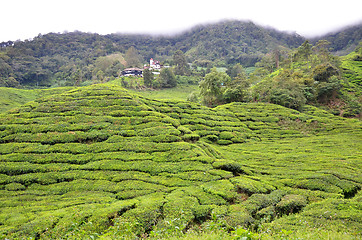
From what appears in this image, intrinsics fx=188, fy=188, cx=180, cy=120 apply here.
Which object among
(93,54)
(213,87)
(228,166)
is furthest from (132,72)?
(228,166)

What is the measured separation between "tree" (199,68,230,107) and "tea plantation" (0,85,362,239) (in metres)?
19.3

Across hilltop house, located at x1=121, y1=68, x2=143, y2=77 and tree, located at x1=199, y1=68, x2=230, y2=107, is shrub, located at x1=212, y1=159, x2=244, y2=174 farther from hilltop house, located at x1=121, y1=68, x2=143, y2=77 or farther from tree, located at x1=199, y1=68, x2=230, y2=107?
hilltop house, located at x1=121, y1=68, x2=143, y2=77

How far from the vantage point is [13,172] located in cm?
1541

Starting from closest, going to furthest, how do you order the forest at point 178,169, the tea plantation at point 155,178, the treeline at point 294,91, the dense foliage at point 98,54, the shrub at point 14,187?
the tea plantation at point 155,178, the forest at point 178,169, the shrub at point 14,187, the treeline at point 294,91, the dense foliage at point 98,54

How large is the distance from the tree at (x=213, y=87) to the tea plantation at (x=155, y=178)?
63.4ft

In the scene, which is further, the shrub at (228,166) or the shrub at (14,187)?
the shrub at (228,166)

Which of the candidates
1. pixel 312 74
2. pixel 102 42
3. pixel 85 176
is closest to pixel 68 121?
pixel 85 176

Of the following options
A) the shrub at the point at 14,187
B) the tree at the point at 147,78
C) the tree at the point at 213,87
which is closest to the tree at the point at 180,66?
the tree at the point at 147,78

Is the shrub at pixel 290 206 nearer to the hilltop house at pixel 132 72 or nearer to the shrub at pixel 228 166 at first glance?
the shrub at pixel 228 166

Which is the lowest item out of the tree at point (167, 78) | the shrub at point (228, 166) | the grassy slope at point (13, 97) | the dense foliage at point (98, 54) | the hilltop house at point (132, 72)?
the shrub at point (228, 166)

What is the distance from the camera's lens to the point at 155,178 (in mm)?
A: 15359

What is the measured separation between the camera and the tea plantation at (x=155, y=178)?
905cm

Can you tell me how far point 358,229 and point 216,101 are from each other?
43081 millimetres

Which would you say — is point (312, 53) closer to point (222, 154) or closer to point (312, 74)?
point (312, 74)
